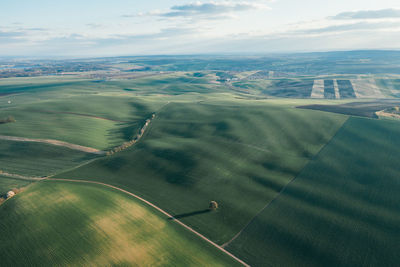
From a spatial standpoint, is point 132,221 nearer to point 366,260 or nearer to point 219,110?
point 366,260

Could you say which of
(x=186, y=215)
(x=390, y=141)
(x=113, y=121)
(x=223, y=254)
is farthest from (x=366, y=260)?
(x=113, y=121)

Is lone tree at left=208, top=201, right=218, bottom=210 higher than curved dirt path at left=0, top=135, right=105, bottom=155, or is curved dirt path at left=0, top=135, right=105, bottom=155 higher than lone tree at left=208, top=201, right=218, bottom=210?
curved dirt path at left=0, top=135, right=105, bottom=155

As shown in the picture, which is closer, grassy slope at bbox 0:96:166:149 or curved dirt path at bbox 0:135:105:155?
curved dirt path at bbox 0:135:105:155

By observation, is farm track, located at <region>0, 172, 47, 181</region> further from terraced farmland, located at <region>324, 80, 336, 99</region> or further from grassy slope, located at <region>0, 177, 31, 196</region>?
terraced farmland, located at <region>324, 80, 336, 99</region>

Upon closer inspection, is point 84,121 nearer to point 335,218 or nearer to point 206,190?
point 206,190

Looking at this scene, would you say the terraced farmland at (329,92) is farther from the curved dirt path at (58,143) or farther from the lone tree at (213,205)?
the curved dirt path at (58,143)

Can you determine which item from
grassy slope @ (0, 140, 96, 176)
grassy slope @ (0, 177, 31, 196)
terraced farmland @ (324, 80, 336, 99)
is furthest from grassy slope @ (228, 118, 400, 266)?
terraced farmland @ (324, 80, 336, 99)
